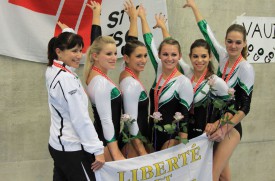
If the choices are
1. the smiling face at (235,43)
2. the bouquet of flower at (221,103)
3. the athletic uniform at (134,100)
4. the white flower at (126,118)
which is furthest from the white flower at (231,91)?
the white flower at (126,118)

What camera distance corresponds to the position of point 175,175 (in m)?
2.35

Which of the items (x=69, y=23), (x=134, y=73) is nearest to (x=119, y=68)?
(x=69, y=23)

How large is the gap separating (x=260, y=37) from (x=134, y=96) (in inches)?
80.3

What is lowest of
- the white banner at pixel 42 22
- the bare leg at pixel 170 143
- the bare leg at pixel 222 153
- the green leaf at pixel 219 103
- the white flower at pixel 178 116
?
the bare leg at pixel 222 153

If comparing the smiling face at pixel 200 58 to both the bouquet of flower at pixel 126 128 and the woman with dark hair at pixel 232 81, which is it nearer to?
the woman with dark hair at pixel 232 81

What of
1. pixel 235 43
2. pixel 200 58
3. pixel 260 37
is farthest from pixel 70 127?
pixel 260 37

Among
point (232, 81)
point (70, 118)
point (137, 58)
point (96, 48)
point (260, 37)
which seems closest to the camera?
point (70, 118)

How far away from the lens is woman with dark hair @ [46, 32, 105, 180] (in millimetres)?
1863

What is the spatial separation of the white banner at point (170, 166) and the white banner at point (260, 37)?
153 centimetres

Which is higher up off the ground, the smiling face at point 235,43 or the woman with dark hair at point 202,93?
the smiling face at point 235,43

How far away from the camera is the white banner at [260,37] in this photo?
11.8ft

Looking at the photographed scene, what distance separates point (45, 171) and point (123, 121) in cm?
137

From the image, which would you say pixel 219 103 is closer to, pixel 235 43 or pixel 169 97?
pixel 169 97

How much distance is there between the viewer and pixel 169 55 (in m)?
2.35
